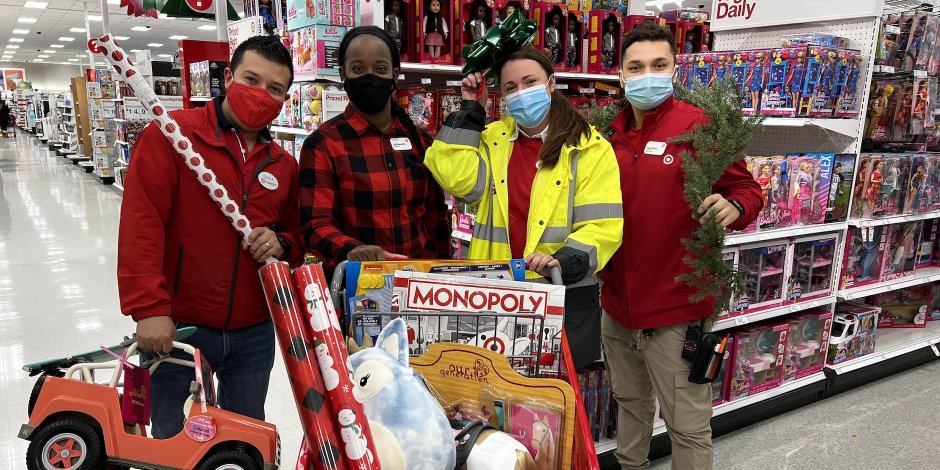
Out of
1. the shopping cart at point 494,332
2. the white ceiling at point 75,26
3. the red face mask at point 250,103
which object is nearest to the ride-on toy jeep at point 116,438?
the shopping cart at point 494,332

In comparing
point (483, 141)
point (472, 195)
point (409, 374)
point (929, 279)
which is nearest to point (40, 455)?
point (409, 374)

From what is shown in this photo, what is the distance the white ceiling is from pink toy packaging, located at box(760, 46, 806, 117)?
1664cm

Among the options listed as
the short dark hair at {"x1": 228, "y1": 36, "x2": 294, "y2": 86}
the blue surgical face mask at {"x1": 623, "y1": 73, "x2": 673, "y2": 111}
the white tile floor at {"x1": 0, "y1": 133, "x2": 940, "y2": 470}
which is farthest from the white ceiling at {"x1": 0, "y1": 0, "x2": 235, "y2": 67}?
the blue surgical face mask at {"x1": 623, "y1": 73, "x2": 673, "y2": 111}

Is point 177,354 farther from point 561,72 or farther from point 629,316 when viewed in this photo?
point 561,72

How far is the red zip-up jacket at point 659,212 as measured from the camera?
2090mm

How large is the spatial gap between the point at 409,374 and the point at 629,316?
4.09 feet

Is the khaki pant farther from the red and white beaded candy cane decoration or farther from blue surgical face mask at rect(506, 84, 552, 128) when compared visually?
the red and white beaded candy cane decoration

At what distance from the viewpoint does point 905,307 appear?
182 inches

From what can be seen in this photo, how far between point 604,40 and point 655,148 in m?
2.23

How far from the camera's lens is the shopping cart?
4.33 feet

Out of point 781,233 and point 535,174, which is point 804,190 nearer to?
point 781,233

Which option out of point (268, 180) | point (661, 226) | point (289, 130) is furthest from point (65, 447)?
point (289, 130)

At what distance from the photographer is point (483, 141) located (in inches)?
77.0

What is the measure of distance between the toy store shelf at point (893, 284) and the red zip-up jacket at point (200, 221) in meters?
3.39
